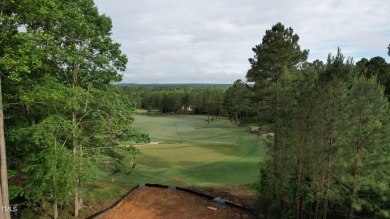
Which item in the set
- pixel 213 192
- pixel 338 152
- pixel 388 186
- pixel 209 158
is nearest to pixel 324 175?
pixel 338 152

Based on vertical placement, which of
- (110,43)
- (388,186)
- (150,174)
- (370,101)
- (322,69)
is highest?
(110,43)

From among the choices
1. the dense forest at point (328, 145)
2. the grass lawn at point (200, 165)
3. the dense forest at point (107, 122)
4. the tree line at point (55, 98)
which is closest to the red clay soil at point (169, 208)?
the dense forest at point (107, 122)

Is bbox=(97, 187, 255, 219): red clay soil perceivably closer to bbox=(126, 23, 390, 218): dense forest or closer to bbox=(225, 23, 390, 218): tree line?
bbox=(126, 23, 390, 218): dense forest

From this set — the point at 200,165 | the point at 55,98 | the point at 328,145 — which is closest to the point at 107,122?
the point at 55,98

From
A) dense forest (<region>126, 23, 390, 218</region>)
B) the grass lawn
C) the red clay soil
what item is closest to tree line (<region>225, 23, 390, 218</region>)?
dense forest (<region>126, 23, 390, 218</region>)

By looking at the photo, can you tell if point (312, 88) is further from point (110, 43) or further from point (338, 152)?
point (110, 43)

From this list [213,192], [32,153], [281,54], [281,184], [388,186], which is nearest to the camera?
[388,186]
